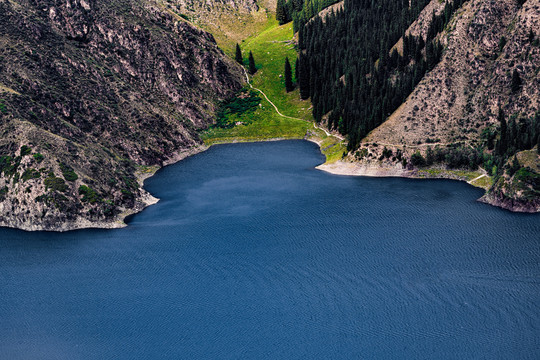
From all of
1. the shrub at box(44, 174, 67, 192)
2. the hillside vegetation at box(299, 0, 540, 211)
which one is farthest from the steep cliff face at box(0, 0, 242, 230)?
the hillside vegetation at box(299, 0, 540, 211)

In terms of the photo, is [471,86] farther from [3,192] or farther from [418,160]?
[3,192]

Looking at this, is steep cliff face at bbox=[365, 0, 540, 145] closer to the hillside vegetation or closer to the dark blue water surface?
the hillside vegetation

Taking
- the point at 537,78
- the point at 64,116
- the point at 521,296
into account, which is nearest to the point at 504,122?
the point at 537,78

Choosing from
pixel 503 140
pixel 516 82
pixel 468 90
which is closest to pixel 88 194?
pixel 503 140

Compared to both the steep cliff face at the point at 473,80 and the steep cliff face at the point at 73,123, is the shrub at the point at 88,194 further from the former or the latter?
the steep cliff face at the point at 473,80

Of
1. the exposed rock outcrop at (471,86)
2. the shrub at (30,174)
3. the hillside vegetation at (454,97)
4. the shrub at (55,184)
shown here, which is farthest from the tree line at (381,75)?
the shrub at (30,174)

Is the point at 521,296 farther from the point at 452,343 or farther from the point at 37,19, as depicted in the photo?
the point at 37,19
